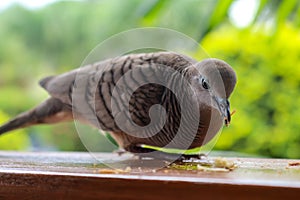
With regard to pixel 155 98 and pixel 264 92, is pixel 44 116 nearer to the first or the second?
pixel 155 98

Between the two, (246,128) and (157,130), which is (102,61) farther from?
(246,128)

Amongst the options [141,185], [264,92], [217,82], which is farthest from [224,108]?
[264,92]

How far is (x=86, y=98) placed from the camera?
926mm

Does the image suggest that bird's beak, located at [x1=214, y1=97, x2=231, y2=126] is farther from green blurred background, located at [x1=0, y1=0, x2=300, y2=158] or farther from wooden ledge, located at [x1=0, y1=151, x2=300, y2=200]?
green blurred background, located at [x1=0, y1=0, x2=300, y2=158]

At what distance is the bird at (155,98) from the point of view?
785 millimetres

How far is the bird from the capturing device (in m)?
0.79

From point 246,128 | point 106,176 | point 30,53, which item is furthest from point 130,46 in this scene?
point 30,53

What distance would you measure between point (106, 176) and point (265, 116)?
1369 millimetres

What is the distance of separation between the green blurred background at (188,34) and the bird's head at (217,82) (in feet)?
1.93

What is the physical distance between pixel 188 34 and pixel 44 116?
1004 mm

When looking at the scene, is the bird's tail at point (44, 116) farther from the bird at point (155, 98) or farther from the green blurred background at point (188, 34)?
the green blurred background at point (188, 34)

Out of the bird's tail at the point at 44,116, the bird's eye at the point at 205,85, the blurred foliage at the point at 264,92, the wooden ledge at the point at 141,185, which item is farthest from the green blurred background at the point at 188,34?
the wooden ledge at the point at 141,185

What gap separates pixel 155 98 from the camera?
86 centimetres

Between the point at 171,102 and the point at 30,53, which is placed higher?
the point at 30,53
